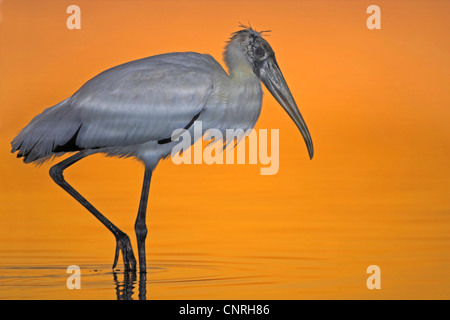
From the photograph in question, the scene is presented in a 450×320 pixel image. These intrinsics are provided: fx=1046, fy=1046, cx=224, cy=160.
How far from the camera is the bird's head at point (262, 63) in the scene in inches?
418

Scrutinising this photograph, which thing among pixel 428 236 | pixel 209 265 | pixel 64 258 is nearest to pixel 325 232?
pixel 428 236

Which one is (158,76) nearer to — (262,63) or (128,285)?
(262,63)

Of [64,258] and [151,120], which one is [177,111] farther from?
[64,258]

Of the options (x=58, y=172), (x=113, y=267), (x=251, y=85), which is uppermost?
(x=251, y=85)

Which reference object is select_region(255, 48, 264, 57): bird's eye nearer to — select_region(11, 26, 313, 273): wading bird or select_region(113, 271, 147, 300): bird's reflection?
select_region(11, 26, 313, 273): wading bird

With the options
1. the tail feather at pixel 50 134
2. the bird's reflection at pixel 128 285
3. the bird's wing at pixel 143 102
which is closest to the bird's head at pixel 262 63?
the bird's wing at pixel 143 102

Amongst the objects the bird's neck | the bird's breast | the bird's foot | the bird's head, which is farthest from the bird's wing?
the bird's foot

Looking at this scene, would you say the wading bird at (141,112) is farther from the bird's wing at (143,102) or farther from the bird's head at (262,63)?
the bird's head at (262,63)

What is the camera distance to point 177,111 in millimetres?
9969

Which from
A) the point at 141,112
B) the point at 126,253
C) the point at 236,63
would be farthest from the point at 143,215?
the point at 236,63

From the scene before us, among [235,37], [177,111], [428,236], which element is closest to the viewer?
[177,111]

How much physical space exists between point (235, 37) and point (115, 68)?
1297 millimetres

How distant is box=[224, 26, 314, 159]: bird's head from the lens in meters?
10.6

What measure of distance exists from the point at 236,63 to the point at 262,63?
0.33 meters
